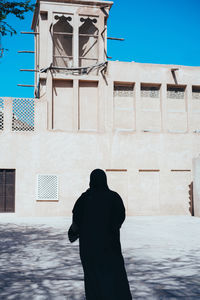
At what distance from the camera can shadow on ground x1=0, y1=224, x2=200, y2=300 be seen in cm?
475

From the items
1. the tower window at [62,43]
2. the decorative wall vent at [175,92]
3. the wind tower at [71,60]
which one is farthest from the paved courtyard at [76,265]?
the tower window at [62,43]

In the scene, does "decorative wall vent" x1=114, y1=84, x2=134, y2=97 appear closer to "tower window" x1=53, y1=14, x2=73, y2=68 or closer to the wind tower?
the wind tower

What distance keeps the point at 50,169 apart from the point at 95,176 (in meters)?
13.0

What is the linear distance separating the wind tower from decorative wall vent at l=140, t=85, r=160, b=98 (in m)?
2.09

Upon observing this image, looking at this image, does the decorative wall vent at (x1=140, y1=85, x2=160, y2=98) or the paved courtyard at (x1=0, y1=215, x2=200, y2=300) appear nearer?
the paved courtyard at (x1=0, y1=215, x2=200, y2=300)

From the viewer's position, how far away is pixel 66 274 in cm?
583

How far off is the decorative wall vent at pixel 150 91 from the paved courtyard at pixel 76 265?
31.6 ft

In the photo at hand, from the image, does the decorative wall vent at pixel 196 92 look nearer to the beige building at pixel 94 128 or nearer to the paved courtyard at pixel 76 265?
the beige building at pixel 94 128

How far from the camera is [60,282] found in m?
5.33

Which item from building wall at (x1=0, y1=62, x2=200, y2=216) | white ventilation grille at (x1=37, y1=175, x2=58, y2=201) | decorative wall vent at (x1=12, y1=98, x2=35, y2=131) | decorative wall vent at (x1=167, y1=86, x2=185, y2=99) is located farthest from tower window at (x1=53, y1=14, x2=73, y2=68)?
white ventilation grille at (x1=37, y1=175, x2=58, y2=201)

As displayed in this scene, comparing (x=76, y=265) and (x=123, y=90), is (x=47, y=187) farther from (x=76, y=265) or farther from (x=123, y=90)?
(x=76, y=265)

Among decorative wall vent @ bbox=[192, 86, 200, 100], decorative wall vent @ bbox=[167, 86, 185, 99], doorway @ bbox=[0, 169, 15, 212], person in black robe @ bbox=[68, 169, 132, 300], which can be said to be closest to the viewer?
person in black robe @ bbox=[68, 169, 132, 300]

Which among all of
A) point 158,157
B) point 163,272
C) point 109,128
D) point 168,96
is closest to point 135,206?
point 158,157

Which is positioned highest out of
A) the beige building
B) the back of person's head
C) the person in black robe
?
the beige building
